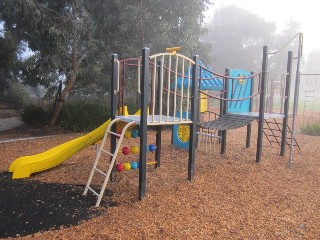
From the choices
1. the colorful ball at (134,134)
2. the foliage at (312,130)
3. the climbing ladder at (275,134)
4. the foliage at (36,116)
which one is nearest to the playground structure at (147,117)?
the colorful ball at (134,134)

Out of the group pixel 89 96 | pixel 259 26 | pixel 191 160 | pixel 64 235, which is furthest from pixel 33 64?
pixel 259 26

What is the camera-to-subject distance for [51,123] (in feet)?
32.2

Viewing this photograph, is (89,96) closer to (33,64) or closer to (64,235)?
(33,64)

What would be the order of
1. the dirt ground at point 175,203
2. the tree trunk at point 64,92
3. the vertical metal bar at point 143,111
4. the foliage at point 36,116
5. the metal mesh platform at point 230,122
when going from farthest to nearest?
the foliage at point 36,116 < the tree trunk at point 64,92 < the metal mesh platform at point 230,122 < the vertical metal bar at point 143,111 < the dirt ground at point 175,203

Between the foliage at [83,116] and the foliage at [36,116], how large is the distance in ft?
1.68

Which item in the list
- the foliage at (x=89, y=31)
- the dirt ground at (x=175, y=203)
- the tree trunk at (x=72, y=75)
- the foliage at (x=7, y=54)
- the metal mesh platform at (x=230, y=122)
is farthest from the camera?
the foliage at (x=7, y=54)

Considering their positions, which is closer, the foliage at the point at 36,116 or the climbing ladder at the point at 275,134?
the climbing ladder at the point at 275,134

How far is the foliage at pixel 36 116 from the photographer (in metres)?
10.1

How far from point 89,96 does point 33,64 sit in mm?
4528

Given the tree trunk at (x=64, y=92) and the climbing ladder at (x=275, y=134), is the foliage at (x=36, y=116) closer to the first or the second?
the tree trunk at (x=64, y=92)

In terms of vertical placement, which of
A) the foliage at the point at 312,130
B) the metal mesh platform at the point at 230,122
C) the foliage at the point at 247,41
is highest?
the foliage at the point at 247,41

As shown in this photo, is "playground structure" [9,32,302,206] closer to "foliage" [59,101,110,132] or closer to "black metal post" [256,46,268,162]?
"black metal post" [256,46,268,162]

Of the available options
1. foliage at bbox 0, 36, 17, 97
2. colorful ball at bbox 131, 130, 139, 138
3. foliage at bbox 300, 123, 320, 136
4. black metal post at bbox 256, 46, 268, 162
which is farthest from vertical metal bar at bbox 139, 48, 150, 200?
foliage at bbox 0, 36, 17, 97

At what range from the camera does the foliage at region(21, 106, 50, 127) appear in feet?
33.1
